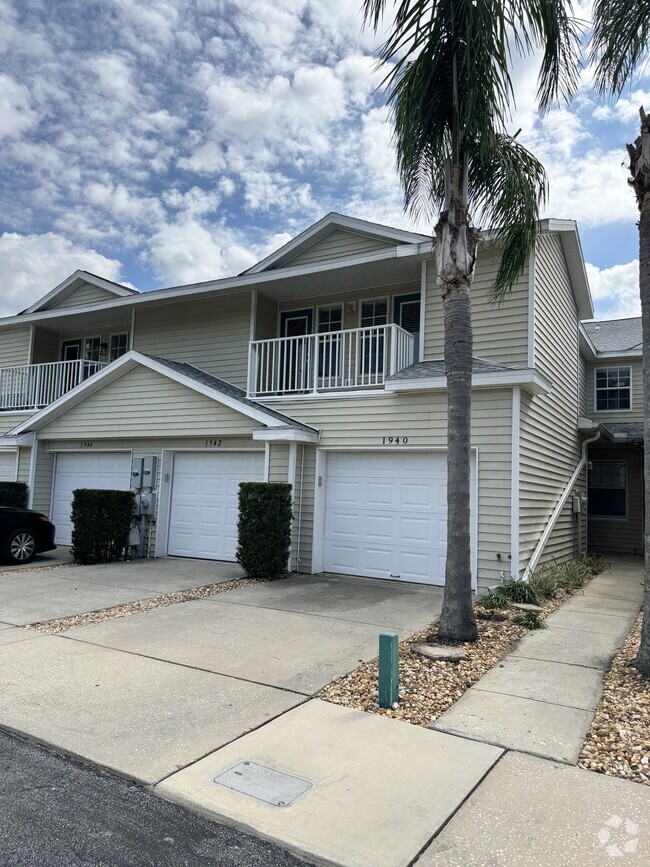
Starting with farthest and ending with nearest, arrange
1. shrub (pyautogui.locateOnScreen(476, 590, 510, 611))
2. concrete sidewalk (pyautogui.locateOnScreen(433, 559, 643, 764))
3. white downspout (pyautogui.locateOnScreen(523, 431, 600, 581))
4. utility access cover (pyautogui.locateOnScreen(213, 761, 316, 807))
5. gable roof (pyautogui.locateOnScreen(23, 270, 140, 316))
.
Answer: gable roof (pyautogui.locateOnScreen(23, 270, 140, 316))
white downspout (pyautogui.locateOnScreen(523, 431, 600, 581))
shrub (pyautogui.locateOnScreen(476, 590, 510, 611))
concrete sidewalk (pyautogui.locateOnScreen(433, 559, 643, 764))
utility access cover (pyautogui.locateOnScreen(213, 761, 316, 807))

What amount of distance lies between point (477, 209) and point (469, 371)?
280cm

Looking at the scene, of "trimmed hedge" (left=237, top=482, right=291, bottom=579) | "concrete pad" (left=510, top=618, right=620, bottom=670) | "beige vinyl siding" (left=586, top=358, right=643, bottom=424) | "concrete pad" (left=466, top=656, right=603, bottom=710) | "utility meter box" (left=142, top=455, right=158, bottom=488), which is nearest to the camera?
"concrete pad" (left=466, top=656, right=603, bottom=710)

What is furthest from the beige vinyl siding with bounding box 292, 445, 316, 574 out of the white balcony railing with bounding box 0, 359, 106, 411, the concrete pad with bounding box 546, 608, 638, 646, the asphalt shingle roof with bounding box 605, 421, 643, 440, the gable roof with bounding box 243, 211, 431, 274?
the asphalt shingle roof with bounding box 605, 421, 643, 440

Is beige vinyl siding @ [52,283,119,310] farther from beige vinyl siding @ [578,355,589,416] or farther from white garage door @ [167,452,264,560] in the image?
beige vinyl siding @ [578,355,589,416]

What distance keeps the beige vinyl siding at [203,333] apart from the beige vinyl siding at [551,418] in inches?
237

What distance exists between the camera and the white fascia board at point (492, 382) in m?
8.95

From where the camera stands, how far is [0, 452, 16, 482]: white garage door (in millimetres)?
14836

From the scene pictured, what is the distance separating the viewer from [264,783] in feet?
11.1

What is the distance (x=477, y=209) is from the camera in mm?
8008

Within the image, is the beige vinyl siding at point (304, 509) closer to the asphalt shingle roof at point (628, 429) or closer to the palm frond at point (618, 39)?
the palm frond at point (618, 39)

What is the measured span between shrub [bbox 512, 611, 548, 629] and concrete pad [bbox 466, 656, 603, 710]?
1.42 metres

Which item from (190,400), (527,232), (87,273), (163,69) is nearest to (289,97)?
(163,69)

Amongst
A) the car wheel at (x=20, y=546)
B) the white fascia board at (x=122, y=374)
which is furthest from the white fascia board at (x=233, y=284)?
the car wheel at (x=20, y=546)

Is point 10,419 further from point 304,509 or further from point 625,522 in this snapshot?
point 625,522
